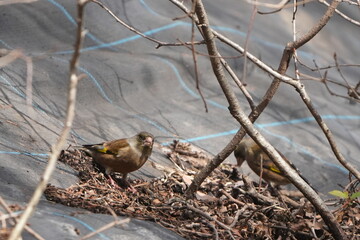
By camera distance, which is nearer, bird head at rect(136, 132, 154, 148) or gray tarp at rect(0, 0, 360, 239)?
bird head at rect(136, 132, 154, 148)

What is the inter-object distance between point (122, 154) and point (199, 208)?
38.1 inches

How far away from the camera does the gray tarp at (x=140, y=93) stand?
23.5 ft

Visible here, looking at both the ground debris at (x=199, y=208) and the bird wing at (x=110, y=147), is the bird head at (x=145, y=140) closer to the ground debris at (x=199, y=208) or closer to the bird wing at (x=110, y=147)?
the bird wing at (x=110, y=147)

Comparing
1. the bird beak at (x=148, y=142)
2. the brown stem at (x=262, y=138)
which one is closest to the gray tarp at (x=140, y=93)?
the bird beak at (x=148, y=142)

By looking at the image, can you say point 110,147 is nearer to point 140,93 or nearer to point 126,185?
point 126,185

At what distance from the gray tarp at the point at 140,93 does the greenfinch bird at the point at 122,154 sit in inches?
18.9

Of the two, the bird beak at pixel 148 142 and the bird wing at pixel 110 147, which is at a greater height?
the bird beak at pixel 148 142

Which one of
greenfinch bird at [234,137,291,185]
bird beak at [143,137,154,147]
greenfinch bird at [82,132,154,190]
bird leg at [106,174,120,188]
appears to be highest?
greenfinch bird at [234,137,291,185]

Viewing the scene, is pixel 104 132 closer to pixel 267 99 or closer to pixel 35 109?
pixel 35 109

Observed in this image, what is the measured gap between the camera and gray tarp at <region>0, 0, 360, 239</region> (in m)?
7.18

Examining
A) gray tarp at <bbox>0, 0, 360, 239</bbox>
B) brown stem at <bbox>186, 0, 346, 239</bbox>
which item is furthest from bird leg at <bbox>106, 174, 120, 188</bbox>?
brown stem at <bbox>186, 0, 346, 239</bbox>

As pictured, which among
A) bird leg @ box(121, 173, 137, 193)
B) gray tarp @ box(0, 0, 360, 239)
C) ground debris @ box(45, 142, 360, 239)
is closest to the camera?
ground debris @ box(45, 142, 360, 239)

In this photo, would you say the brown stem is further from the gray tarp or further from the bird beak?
the gray tarp

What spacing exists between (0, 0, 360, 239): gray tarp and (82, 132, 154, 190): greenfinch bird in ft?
1.58
